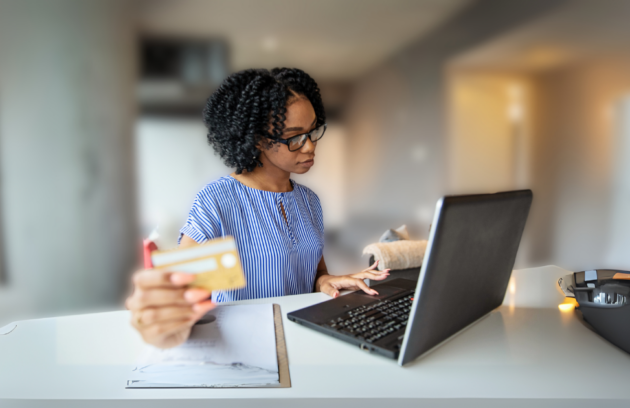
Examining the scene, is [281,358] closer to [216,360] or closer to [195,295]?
[216,360]

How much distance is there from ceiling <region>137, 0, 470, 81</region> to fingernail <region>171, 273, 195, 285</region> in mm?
2807

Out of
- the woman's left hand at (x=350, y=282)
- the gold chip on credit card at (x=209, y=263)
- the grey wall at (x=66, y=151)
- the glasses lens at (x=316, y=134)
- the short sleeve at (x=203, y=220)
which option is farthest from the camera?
the grey wall at (x=66, y=151)

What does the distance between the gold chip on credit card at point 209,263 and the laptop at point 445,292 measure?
0.91 feet

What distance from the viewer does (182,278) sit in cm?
62

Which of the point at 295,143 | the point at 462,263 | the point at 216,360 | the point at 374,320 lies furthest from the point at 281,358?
the point at 295,143

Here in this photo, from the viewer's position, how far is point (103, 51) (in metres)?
2.91

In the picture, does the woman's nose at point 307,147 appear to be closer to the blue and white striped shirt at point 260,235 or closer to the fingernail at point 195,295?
the blue and white striped shirt at point 260,235

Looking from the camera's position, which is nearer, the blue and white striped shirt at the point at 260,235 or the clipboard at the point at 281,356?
the clipboard at the point at 281,356

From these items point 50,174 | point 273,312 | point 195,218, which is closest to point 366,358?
point 273,312

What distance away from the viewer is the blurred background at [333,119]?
9.27 feet

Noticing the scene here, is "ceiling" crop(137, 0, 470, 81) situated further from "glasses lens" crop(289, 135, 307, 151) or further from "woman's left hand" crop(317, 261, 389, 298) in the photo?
"woman's left hand" crop(317, 261, 389, 298)

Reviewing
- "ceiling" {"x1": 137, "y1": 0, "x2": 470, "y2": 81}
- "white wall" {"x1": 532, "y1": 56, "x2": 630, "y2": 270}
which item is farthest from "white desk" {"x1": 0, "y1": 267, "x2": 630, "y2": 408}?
"ceiling" {"x1": 137, "y1": 0, "x2": 470, "y2": 81}

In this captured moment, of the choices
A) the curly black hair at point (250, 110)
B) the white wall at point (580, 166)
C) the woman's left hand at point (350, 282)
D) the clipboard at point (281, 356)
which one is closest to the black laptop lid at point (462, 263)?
the clipboard at point (281, 356)

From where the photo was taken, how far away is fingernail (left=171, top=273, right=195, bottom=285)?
62 cm
